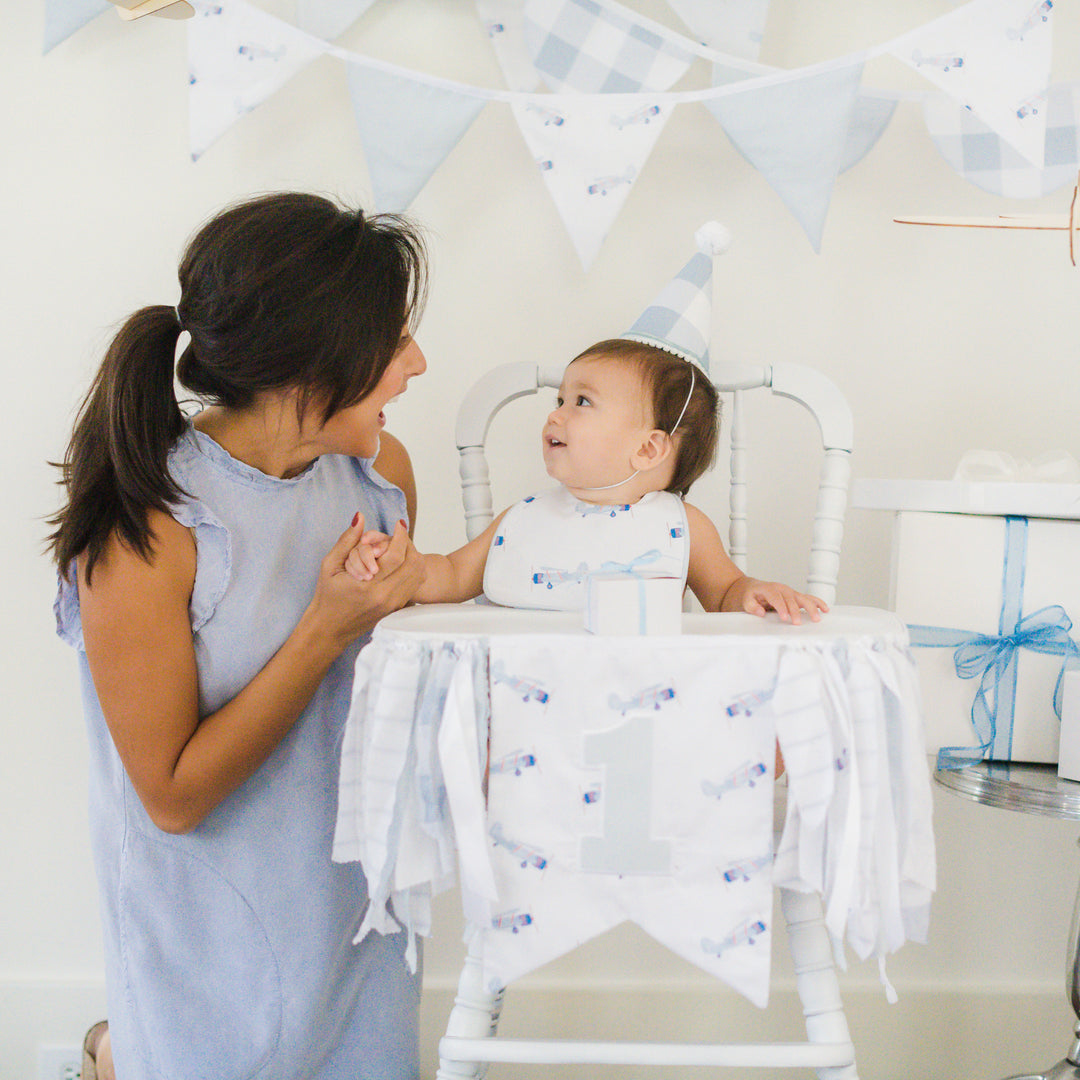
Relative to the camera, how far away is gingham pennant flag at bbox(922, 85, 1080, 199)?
1.23 metres

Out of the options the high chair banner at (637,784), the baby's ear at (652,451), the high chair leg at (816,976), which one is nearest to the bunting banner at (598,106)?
the baby's ear at (652,451)

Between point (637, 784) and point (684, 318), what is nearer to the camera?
point (637, 784)

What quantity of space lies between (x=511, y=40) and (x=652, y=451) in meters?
0.62

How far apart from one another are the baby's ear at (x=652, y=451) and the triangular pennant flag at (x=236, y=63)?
605 mm

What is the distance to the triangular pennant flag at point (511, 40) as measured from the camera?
1.36 meters

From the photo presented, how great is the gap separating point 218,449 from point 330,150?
0.61 meters

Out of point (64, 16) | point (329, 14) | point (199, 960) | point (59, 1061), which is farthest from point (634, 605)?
point (59, 1061)

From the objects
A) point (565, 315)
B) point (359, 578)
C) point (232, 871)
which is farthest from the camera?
point (565, 315)

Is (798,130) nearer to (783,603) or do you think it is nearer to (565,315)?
(565,315)

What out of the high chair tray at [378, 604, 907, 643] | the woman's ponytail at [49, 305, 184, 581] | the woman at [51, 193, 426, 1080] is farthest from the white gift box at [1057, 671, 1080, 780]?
the woman's ponytail at [49, 305, 184, 581]

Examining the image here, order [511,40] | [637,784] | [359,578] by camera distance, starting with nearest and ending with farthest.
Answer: [637,784]
[359,578]
[511,40]

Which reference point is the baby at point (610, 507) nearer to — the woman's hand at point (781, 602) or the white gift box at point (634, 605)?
the woman's hand at point (781, 602)

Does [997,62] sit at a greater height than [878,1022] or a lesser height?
greater

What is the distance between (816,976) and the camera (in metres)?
0.94
